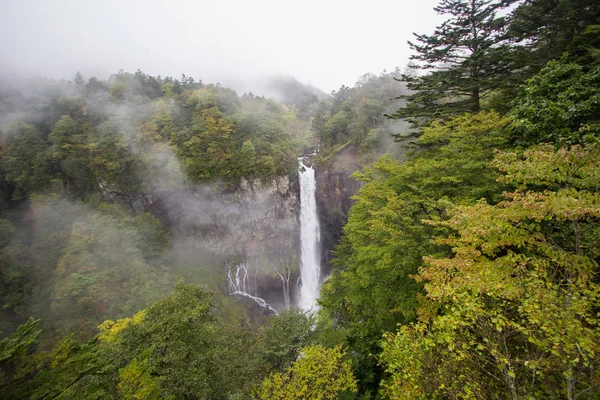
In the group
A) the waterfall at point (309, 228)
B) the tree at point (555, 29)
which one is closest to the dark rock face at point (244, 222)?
the waterfall at point (309, 228)

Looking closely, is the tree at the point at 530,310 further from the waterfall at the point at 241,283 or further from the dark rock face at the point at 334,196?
the waterfall at the point at 241,283

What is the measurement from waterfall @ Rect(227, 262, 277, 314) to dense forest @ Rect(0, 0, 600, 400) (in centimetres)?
88

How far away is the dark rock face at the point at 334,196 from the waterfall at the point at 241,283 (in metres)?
9.38

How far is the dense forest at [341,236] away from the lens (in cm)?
430

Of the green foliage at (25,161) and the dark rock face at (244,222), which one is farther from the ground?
the green foliage at (25,161)

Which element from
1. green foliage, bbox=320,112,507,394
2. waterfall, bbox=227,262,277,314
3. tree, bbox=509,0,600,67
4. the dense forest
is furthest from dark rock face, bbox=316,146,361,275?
tree, bbox=509,0,600,67

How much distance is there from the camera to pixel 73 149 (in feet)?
95.5

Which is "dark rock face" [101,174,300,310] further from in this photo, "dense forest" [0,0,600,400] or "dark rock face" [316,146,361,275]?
"dark rock face" [316,146,361,275]

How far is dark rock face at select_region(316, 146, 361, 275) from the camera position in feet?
102

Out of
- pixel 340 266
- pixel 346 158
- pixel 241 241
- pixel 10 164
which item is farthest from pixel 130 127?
pixel 340 266

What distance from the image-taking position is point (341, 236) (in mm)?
23688

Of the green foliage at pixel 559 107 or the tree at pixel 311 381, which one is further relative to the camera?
the tree at pixel 311 381

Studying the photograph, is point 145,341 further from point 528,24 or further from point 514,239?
point 528,24

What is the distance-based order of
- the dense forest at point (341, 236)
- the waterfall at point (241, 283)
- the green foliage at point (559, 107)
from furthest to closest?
the waterfall at point (241, 283) < the green foliage at point (559, 107) < the dense forest at point (341, 236)
